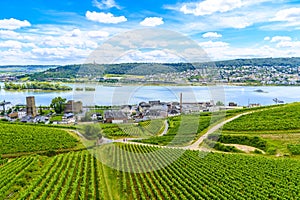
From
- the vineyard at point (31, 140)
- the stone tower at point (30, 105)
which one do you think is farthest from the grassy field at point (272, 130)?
the stone tower at point (30, 105)

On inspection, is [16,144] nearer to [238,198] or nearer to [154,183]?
[154,183]

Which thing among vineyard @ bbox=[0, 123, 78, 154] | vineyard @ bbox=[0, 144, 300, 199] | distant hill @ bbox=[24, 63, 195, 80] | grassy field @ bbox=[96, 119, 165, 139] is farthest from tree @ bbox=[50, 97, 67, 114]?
distant hill @ bbox=[24, 63, 195, 80]

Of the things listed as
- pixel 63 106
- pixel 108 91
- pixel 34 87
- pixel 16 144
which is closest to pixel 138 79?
pixel 108 91

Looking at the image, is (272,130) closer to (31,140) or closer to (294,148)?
(294,148)

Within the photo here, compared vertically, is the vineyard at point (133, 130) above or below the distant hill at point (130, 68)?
below

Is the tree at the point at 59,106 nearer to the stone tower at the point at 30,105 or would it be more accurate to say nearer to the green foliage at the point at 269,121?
the stone tower at the point at 30,105
